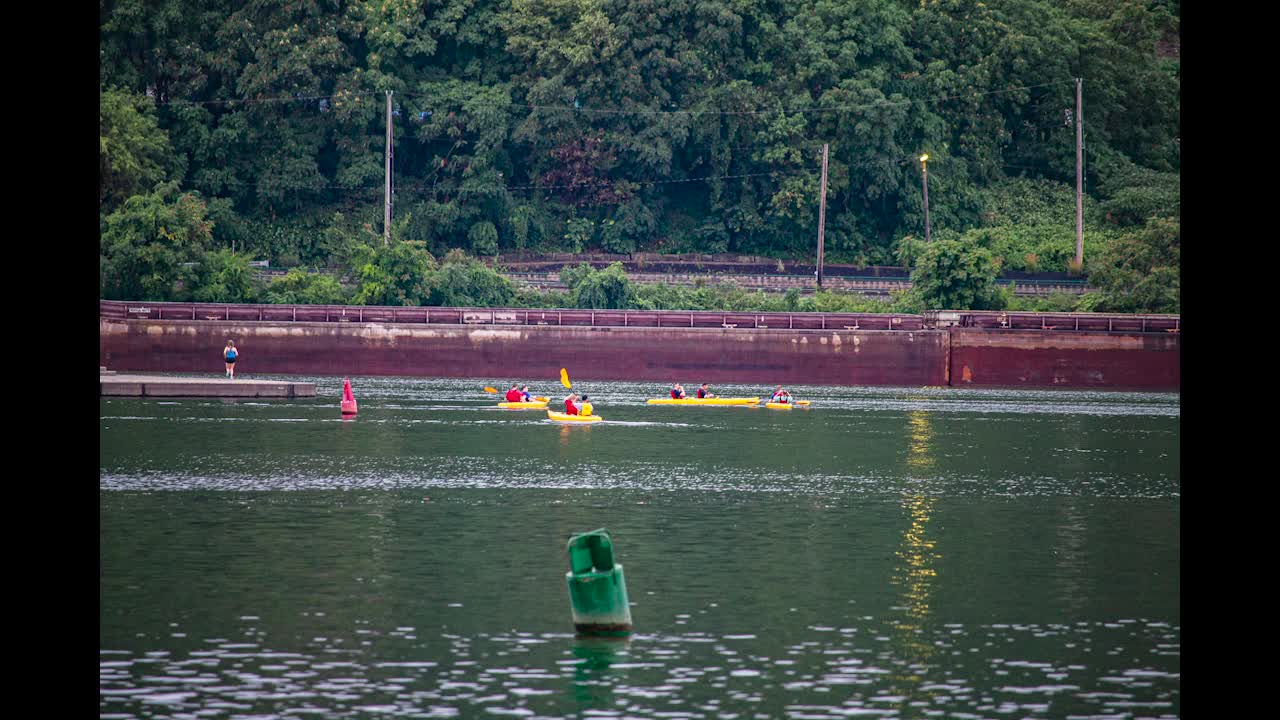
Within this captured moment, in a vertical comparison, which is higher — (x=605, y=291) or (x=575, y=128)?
(x=575, y=128)

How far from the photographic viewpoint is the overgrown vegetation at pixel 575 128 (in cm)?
10519

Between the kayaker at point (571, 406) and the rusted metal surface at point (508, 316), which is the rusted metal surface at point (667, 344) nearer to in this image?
the rusted metal surface at point (508, 316)

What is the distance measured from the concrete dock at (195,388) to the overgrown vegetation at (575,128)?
112 ft

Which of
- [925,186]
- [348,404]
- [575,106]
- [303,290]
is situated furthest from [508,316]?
[925,186]

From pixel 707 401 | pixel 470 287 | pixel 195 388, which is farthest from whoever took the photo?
pixel 470 287

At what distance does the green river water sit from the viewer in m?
19.1

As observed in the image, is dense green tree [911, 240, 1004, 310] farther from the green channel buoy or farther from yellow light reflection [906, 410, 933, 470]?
the green channel buoy

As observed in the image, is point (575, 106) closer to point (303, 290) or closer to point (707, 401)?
point (303, 290)

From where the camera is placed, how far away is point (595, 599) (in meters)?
21.5

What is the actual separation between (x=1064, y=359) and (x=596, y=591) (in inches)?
2384

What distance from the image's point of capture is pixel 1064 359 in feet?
259

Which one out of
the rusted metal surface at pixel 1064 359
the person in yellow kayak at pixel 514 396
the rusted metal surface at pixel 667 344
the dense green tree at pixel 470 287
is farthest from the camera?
the dense green tree at pixel 470 287

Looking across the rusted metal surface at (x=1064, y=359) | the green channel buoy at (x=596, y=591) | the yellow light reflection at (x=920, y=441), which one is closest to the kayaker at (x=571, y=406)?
the yellow light reflection at (x=920, y=441)
